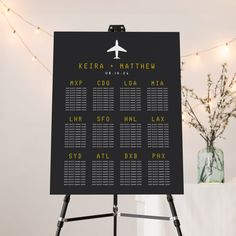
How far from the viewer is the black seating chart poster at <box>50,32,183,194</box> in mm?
1791

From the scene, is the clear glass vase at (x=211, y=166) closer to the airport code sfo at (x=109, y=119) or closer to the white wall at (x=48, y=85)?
the white wall at (x=48, y=85)

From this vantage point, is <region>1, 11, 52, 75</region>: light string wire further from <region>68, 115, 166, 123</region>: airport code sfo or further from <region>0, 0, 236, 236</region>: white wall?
<region>68, 115, 166, 123</region>: airport code sfo

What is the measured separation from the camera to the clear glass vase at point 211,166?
2.44 m

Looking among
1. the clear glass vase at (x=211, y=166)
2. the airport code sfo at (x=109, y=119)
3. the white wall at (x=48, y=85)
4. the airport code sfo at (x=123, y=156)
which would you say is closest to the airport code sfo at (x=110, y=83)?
the airport code sfo at (x=109, y=119)

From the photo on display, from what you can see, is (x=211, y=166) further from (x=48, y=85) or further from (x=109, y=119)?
(x=48, y=85)

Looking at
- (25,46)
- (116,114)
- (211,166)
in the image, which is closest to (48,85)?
(25,46)

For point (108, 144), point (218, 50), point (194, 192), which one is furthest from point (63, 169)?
point (218, 50)

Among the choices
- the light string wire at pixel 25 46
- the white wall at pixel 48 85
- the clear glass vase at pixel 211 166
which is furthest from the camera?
the light string wire at pixel 25 46

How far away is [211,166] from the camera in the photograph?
2451mm

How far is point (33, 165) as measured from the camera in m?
2.94

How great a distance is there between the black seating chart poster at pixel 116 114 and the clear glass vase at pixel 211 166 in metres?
0.69

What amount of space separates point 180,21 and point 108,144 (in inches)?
61.8

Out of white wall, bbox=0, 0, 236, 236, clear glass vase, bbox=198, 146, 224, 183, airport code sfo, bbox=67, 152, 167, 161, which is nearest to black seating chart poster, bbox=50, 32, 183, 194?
airport code sfo, bbox=67, 152, 167, 161

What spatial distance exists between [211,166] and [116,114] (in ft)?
2.68
